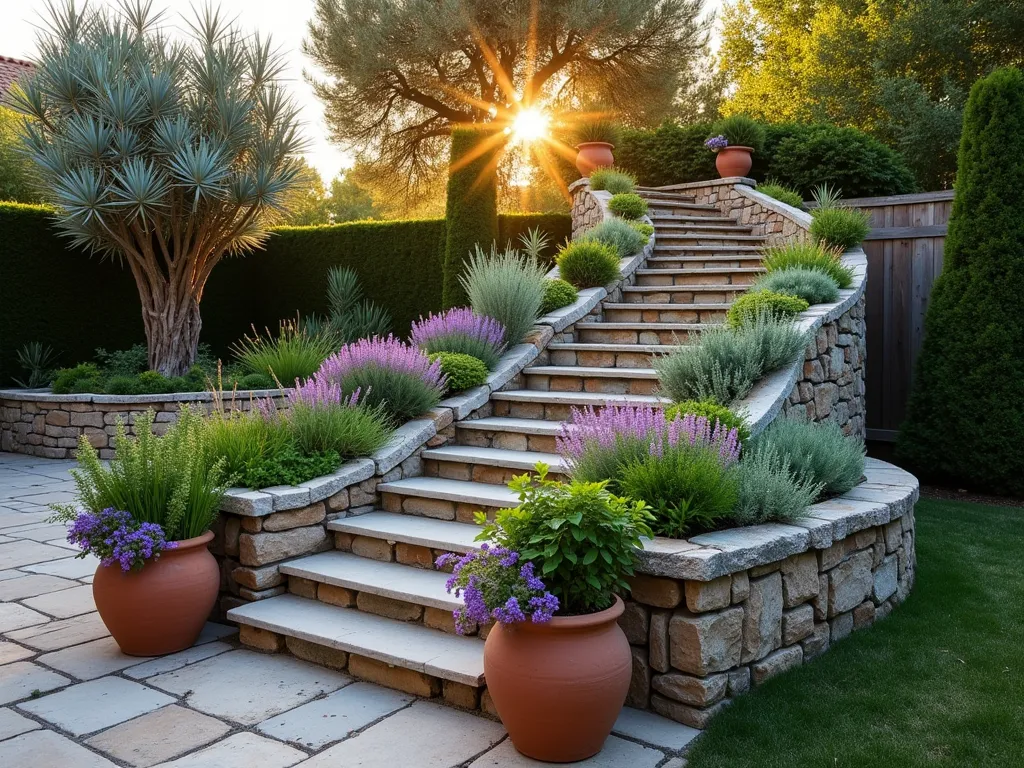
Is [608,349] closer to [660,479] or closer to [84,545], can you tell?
[660,479]

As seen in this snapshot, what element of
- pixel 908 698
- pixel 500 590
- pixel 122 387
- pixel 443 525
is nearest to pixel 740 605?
pixel 908 698

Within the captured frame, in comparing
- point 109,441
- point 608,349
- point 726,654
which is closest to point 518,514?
point 726,654

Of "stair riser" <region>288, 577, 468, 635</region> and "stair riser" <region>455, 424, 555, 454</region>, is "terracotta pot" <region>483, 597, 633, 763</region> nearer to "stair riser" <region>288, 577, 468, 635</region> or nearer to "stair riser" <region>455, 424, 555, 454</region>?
"stair riser" <region>288, 577, 468, 635</region>

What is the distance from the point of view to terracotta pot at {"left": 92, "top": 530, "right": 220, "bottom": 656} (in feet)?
11.5

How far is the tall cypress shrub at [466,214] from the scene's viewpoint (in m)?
9.24

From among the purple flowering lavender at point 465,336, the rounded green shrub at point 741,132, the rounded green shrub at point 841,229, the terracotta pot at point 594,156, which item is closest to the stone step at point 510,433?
the purple flowering lavender at point 465,336

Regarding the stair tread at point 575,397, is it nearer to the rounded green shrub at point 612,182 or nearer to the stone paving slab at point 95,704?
the stone paving slab at point 95,704

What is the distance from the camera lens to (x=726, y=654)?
3002 mm

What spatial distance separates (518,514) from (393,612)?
1.11 metres

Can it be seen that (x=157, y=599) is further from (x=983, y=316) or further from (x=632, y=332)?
(x=983, y=316)

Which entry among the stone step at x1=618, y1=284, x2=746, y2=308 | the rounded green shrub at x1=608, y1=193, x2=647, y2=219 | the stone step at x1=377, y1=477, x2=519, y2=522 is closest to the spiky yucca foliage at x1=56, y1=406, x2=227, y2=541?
the stone step at x1=377, y1=477, x2=519, y2=522

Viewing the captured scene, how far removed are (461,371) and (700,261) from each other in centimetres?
393

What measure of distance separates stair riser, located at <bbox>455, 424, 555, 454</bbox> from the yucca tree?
17.5ft

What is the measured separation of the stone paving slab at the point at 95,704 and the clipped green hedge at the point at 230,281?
301 inches
